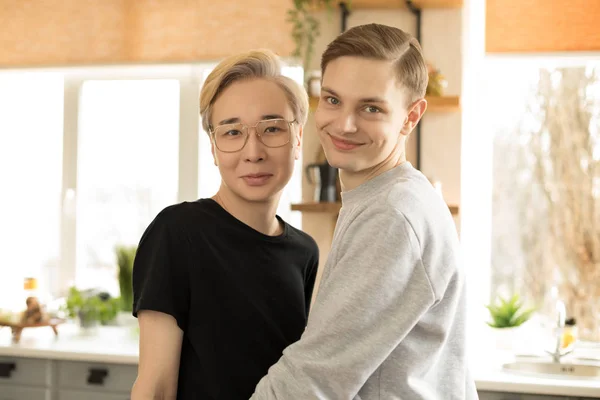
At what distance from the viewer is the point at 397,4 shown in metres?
3.43

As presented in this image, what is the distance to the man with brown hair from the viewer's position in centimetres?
111

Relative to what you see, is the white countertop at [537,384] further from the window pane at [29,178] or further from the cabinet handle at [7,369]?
the window pane at [29,178]

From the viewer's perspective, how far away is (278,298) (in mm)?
1477

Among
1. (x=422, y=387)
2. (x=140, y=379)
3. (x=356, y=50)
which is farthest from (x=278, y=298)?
(x=356, y=50)

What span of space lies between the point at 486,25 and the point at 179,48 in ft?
5.15

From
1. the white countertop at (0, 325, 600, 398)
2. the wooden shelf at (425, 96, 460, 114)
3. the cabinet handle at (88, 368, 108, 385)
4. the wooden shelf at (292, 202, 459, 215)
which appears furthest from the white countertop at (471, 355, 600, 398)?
the cabinet handle at (88, 368, 108, 385)

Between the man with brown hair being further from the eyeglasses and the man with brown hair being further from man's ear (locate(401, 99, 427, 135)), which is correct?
the eyeglasses

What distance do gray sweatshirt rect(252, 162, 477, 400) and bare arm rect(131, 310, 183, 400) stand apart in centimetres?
27

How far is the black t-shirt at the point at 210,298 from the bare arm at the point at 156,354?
0.02m

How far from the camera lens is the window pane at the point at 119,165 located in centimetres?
438

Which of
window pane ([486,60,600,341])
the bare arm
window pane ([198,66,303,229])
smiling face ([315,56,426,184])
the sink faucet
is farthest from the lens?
window pane ([198,66,303,229])

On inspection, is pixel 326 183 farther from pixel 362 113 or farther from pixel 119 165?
pixel 362 113

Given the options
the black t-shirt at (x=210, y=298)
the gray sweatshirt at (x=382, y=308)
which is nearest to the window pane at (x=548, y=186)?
the black t-shirt at (x=210, y=298)

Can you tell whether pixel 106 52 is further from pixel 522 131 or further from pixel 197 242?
pixel 197 242
